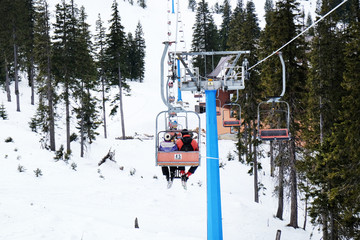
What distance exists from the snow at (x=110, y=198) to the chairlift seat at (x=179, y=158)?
4.46 metres

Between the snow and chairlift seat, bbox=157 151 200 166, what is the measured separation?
4459 millimetres

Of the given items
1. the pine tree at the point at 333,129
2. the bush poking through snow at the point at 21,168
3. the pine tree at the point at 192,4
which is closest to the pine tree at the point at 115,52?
the bush poking through snow at the point at 21,168

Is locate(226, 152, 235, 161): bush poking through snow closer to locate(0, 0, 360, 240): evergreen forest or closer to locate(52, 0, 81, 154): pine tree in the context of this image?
locate(0, 0, 360, 240): evergreen forest

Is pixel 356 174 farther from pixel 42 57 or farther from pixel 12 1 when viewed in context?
pixel 12 1

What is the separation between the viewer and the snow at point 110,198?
38.4 ft

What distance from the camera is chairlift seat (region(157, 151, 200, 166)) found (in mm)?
9383

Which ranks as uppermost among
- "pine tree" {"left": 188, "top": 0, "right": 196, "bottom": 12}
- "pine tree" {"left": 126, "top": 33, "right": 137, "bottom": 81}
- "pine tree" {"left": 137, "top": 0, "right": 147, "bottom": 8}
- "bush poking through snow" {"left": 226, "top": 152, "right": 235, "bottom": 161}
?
"pine tree" {"left": 188, "top": 0, "right": 196, "bottom": 12}

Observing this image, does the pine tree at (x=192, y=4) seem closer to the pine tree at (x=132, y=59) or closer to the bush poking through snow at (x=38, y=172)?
the pine tree at (x=132, y=59)

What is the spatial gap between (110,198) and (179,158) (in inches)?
392

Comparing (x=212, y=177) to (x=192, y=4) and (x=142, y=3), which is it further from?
(x=192, y=4)

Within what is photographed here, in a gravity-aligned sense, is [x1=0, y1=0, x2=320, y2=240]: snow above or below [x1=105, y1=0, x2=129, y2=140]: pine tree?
below

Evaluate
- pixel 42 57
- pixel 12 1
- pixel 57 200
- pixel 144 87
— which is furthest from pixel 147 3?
pixel 57 200

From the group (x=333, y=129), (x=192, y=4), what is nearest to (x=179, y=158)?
(x=333, y=129)

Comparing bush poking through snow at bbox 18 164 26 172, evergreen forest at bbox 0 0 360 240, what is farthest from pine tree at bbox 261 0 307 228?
bush poking through snow at bbox 18 164 26 172
